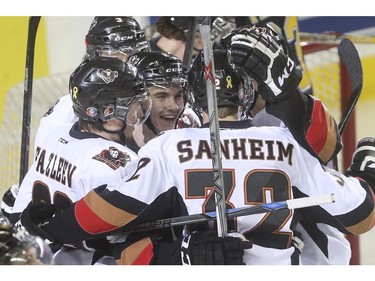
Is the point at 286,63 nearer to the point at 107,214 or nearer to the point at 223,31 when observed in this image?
the point at 107,214

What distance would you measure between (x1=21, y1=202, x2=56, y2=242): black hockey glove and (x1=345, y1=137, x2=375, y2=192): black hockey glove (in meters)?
0.72

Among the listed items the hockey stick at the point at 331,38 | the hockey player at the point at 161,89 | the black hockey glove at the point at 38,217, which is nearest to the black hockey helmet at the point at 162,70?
the hockey player at the point at 161,89

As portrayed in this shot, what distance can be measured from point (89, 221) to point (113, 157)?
21cm

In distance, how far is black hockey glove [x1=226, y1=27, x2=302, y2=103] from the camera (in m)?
2.32

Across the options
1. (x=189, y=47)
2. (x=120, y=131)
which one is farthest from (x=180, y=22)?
(x=120, y=131)

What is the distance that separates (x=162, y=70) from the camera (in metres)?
2.68

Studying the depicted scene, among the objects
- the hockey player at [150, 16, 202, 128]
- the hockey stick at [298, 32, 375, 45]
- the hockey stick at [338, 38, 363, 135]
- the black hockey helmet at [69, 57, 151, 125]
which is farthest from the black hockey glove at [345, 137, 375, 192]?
the hockey stick at [298, 32, 375, 45]

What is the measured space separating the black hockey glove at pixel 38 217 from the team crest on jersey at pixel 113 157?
0.16m

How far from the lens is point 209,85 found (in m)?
2.20

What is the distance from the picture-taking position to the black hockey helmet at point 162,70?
2682mm

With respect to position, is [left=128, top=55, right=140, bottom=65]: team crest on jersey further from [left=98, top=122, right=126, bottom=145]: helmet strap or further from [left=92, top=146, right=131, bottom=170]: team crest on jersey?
[left=92, top=146, right=131, bottom=170]: team crest on jersey

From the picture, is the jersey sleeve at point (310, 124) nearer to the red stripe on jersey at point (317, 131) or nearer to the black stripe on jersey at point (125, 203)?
the red stripe on jersey at point (317, 131)

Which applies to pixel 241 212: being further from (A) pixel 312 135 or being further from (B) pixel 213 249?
(A) pixel 312 135
